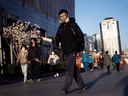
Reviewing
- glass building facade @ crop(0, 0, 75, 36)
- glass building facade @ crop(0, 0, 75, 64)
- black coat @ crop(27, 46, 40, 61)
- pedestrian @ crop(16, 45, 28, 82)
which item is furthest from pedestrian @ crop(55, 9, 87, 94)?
glass building facade @ crop(0, 0, 75, 36)

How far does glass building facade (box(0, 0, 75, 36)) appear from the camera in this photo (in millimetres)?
27414

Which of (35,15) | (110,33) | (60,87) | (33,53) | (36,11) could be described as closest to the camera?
(60,87)

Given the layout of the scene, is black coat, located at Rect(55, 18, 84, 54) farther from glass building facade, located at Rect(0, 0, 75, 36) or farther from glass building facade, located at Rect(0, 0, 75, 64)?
glass building facade, located at Rect(0, 0, 75, 36)

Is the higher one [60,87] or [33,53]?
[33,53]

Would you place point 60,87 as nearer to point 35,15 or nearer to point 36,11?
point 35,15

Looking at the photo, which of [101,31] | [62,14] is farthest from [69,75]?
[101,31]

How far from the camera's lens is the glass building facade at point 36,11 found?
2741cm

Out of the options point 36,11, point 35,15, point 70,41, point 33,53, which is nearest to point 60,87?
point 70,41

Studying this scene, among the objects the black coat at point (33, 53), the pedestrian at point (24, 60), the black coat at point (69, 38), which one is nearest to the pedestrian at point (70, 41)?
the black coat at point (69, 38)

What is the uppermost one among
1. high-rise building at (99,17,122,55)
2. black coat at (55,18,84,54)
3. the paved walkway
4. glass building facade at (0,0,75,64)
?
high-rise building at (99,17,122,55)

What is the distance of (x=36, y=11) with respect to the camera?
35594 mm

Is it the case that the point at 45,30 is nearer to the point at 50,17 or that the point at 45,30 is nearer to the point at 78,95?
the point at 50,17

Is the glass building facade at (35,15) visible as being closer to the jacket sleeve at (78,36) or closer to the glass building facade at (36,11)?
the glass building facade at (36,11)

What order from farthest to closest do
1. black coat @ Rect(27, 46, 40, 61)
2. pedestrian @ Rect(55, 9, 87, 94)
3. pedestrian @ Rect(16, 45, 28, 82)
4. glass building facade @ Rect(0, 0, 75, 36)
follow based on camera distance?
glass building facade @ Rect(0, 0, 75, 36) < pedestrian @ Rect(16, 45, 28, 82) < black coat @ Rect(27, 46, 40, 61) < pedestrian @ Rect(55, 9, 87, 94)
